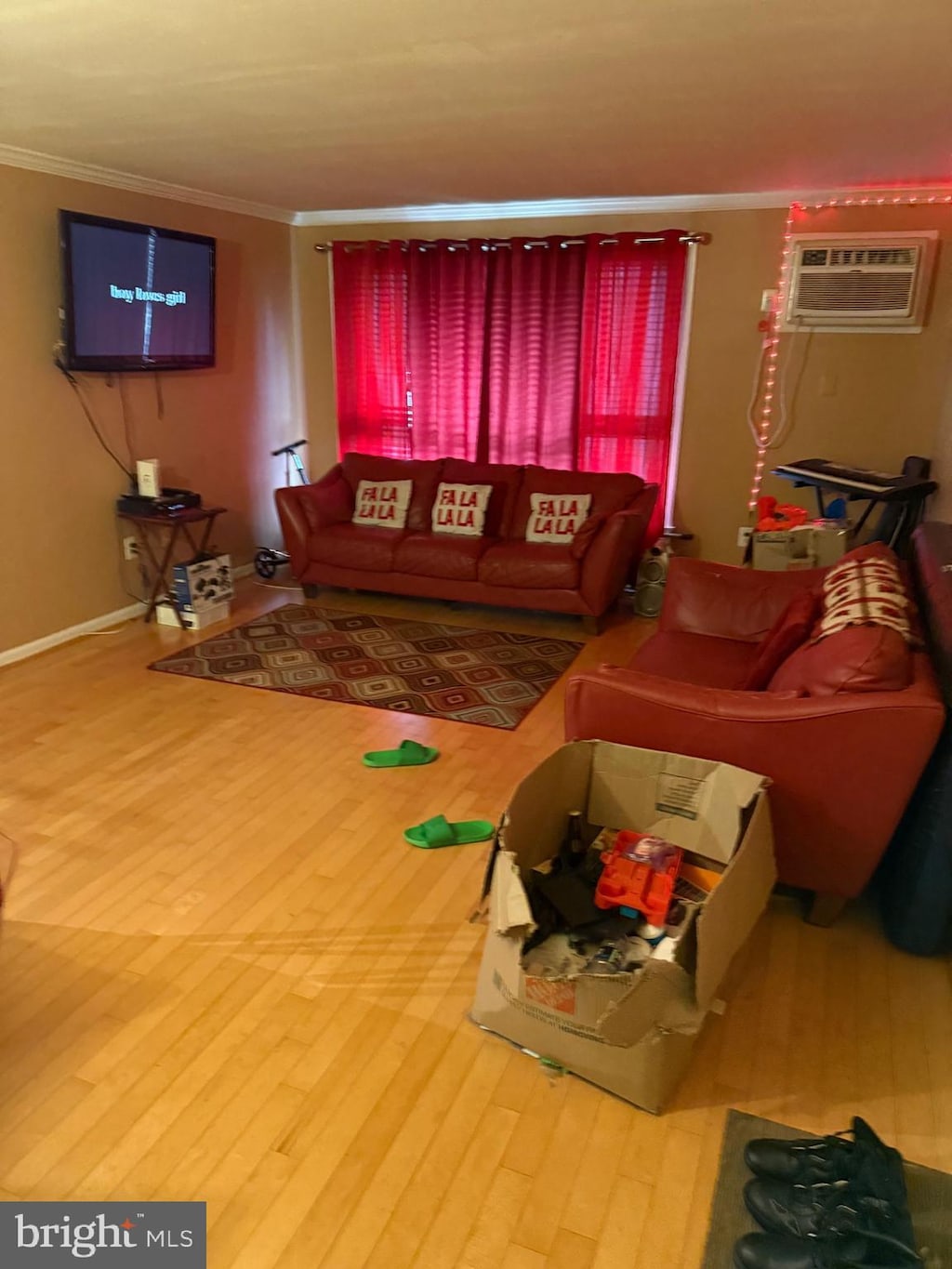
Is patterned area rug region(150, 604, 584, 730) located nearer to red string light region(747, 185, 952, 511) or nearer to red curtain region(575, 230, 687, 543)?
red curtain region(575, 230, 687, 543)

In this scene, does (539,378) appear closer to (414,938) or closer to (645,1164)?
(414,938)

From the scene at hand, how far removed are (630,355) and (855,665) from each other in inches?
135

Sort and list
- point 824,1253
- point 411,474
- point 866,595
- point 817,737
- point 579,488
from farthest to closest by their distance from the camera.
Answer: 1. point 411,474
2. point 579,488
3. point 866,595
4. point 817,737
5. point 824,1253

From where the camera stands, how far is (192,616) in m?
4.62

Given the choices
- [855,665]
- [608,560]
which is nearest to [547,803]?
[855,665]

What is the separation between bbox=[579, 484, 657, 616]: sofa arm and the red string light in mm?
790

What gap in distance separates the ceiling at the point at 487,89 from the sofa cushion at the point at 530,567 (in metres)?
1.83

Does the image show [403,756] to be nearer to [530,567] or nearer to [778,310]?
[530,567]

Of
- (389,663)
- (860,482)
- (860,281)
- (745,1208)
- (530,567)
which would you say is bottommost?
(745,1208)

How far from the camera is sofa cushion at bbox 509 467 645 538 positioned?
4.93 metres

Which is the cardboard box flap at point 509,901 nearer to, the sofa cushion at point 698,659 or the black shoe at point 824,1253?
the black shoe at point 824,1253

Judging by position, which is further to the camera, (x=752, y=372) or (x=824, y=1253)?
(x=752, y=372)

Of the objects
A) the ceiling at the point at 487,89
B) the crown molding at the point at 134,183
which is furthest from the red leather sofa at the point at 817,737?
the crown molding at the point at 134,183

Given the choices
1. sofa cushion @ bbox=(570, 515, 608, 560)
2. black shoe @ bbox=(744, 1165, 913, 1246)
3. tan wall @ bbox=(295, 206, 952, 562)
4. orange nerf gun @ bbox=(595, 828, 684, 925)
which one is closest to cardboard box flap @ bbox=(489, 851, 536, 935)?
orange nerf gun @ bbox=(595, 828, 684, 925)
